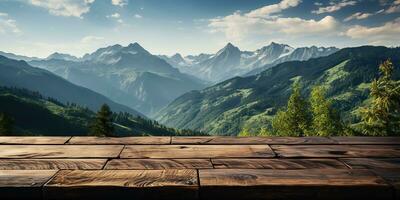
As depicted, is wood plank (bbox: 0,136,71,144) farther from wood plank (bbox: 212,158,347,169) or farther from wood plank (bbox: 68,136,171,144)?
wood plank (bbox: 212,158,347,169)

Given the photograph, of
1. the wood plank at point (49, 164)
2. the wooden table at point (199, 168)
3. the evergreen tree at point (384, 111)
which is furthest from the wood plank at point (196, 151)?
the evergreen tree at point (384, 111)

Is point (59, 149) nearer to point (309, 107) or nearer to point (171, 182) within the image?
point (171, 182)

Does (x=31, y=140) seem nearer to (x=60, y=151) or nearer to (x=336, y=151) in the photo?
(x=60, y=151)

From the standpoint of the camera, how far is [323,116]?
51125mm

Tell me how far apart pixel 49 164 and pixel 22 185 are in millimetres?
771

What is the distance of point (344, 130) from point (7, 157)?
5496cm

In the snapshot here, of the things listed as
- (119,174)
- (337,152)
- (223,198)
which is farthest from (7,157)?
(337,152)

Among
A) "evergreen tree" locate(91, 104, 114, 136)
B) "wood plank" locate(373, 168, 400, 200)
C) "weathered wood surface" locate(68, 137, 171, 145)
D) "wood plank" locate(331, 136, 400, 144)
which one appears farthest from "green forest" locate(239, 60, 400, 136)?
"wood plank" locate(373, 168, 400, 200)

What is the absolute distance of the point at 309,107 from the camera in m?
59.7

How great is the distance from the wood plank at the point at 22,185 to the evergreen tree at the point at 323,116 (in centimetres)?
5111

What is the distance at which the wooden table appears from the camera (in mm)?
2822

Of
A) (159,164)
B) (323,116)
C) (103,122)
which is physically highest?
(159,164)

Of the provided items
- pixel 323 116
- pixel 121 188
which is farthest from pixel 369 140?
pixel 323 116

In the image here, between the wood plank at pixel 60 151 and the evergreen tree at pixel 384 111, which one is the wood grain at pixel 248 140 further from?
the evergreen tree at pixel 384 111
